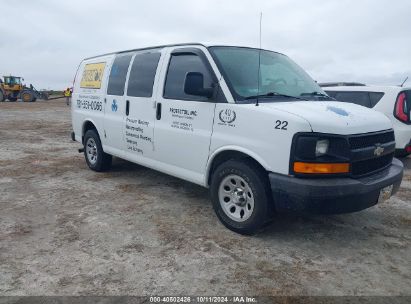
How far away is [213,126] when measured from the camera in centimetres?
423

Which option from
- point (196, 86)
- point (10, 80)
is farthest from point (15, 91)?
point (196, 86)

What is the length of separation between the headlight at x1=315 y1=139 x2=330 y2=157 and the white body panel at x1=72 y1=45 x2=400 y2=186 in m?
0.11

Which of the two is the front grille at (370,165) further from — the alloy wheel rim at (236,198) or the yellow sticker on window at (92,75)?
the yellow sticker on window at (92,75)

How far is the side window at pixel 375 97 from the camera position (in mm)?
7516

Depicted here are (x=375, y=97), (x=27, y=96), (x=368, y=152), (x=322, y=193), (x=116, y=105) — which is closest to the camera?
(x=322, y=193)

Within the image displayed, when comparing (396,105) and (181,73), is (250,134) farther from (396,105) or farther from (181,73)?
(396,105)

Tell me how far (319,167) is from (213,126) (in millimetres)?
1346

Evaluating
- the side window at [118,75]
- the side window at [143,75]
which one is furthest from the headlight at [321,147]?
the side window at [118,75]

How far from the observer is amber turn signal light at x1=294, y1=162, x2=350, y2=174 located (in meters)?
3.45

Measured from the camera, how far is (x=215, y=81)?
4.17 metres

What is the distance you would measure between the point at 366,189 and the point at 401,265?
0.79 m

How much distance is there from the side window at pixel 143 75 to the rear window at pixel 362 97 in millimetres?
4865

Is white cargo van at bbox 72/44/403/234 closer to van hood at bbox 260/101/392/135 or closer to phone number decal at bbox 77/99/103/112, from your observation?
van hood at bbox 260/101/392/135

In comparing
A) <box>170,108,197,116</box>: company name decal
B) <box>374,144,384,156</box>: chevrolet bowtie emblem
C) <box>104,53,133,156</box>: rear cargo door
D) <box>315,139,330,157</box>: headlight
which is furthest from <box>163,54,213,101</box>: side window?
<box>374,144,384,156</box>: chevrolet bowtie emblem
